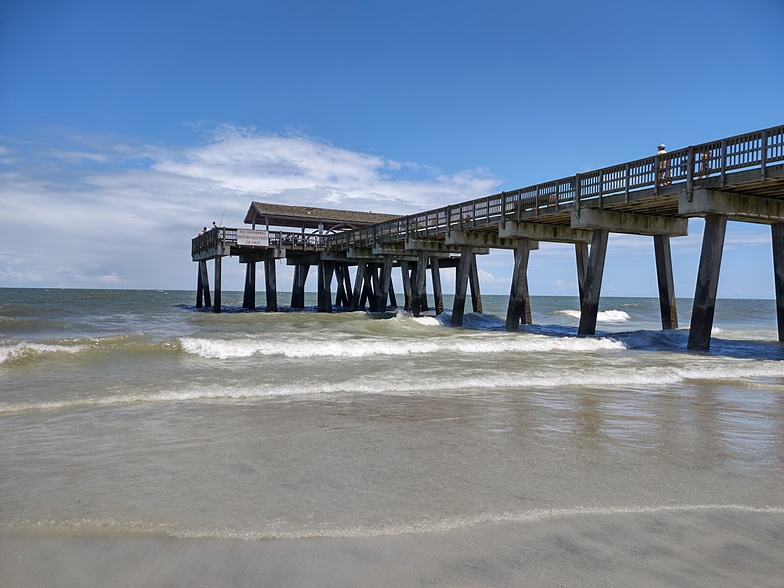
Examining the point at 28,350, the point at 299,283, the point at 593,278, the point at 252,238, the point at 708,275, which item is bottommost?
the point at 28,350

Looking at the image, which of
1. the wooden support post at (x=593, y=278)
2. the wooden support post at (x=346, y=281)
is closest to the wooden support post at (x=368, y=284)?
the wooden support post at (x=346, y=281)

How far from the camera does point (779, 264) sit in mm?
18297

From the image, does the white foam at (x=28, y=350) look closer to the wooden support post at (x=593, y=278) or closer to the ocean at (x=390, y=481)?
the ocean at (x=390, y=481)

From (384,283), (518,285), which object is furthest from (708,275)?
(384,283)

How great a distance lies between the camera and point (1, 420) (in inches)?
272

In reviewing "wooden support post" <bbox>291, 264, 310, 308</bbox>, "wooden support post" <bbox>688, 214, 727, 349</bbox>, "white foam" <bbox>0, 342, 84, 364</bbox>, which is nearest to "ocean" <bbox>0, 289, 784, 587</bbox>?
"white foam" <bbox>0, 342, 84, 364</bbox>

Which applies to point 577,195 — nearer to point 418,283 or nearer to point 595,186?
point 595,186

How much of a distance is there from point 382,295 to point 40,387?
26.5 m

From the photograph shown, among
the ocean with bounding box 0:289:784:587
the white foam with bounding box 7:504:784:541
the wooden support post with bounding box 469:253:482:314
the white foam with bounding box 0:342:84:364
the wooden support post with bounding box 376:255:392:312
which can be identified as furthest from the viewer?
the wooden support post with bounding box 376:255:392:312

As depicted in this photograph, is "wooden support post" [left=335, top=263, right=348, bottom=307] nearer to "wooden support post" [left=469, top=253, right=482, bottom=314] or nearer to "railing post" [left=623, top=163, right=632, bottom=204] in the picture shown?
"wooden support post" [left=469, top=253, right=482, bottom=314]

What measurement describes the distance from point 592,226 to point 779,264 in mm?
6434

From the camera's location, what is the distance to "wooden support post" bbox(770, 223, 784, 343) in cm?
1789

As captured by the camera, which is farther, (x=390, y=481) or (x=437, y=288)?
(x=437, y=288)

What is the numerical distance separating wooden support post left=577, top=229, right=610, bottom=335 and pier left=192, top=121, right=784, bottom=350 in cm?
3
